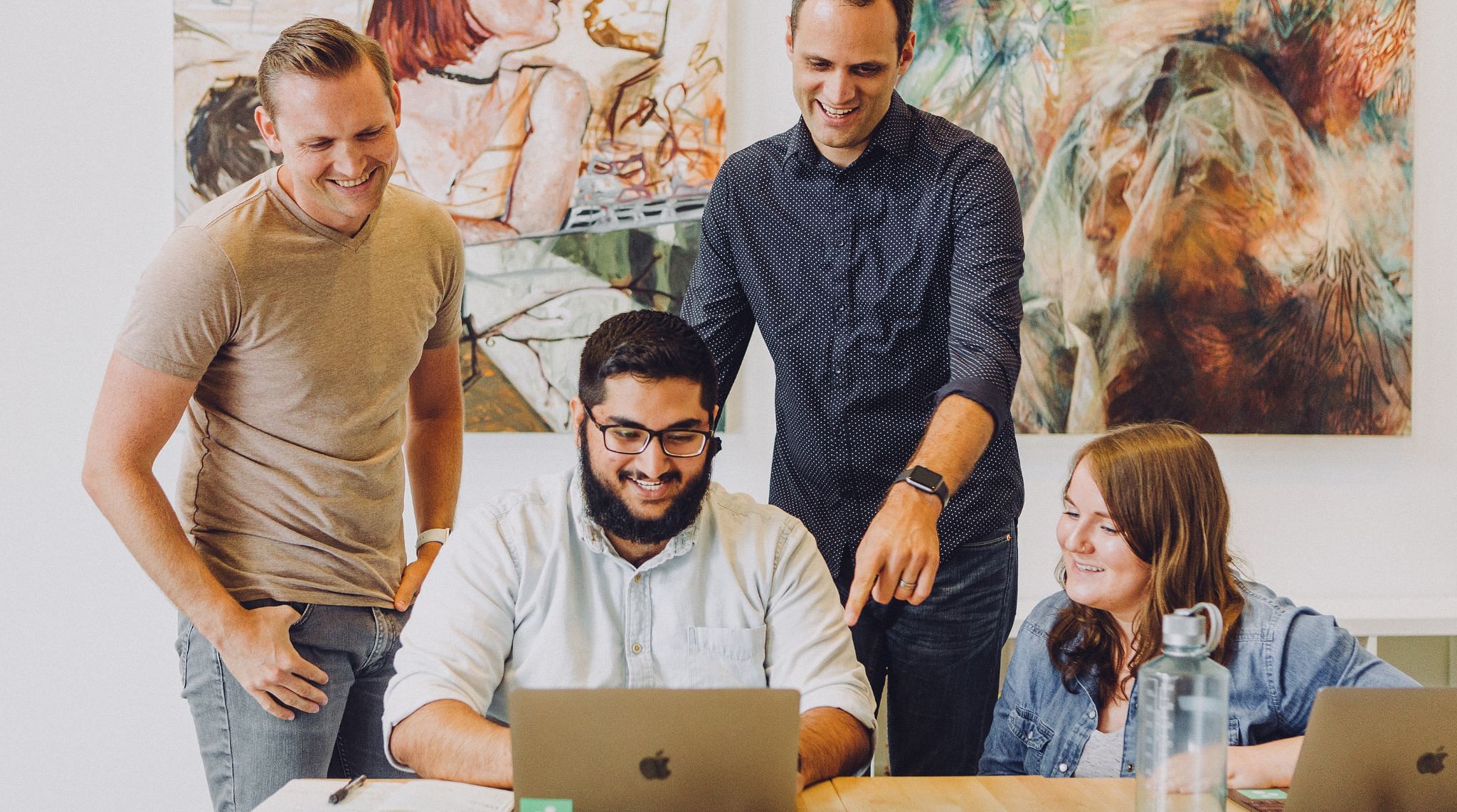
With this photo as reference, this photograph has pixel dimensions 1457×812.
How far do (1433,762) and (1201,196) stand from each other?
6.33 feet

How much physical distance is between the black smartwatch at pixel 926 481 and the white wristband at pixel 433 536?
865 millimetres

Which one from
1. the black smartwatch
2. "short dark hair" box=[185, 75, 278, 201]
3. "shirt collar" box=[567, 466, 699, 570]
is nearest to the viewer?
the black smartwatch

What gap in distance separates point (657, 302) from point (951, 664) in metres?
1.21

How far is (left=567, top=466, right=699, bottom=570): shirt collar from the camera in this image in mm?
1699

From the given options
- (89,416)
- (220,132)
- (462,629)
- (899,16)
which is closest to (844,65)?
(899,16)

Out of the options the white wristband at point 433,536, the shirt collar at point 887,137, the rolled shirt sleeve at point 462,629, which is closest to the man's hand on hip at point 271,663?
the rolled shirt sleeve at point 462,629

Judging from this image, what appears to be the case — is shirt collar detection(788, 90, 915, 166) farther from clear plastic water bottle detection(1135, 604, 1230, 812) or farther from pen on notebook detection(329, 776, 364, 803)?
pen on notebook detection(329, 776, 364, 803)

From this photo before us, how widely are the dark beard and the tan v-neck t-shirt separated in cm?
38

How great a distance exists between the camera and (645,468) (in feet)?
5.41

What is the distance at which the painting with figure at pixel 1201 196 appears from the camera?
9.34ft

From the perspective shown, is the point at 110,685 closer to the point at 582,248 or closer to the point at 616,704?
the point at 582,248

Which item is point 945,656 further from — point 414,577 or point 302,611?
point 302,611

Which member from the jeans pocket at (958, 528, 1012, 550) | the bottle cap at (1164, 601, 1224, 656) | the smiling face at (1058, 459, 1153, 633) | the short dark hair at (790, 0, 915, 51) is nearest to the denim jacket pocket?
the smiling face at (1058, 459, 1153, 633)

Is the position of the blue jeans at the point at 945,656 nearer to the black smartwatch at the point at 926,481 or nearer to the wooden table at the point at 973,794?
the black smartwatch at the point at 926,481
